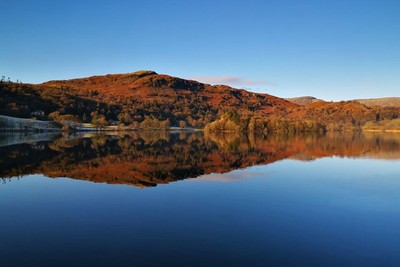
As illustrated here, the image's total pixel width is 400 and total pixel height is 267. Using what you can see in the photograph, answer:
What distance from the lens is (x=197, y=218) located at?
522 inches

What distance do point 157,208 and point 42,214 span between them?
14.4ft

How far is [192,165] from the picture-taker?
30.2 m

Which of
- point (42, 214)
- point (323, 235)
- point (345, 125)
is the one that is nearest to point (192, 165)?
point (42, 214)

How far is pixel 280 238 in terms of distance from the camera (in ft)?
35.9

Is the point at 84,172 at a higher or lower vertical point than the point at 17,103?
lower

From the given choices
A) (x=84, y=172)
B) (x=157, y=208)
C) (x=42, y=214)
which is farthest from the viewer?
(x=84, y=172)

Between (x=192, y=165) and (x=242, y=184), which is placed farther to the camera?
(x=192, y=165)

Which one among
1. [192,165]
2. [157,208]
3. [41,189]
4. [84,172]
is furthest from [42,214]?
[192,165]

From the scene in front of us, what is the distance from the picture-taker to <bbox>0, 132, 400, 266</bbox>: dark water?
9.42 metres

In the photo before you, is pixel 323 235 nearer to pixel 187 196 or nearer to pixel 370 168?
pixel 187 196

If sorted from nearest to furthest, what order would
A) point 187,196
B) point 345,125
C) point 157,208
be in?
point 157,208, point 187,196, point 345,125

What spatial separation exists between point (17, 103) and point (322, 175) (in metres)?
130

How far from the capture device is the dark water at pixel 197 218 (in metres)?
9.42

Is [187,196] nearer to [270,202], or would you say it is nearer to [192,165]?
[270,202]
